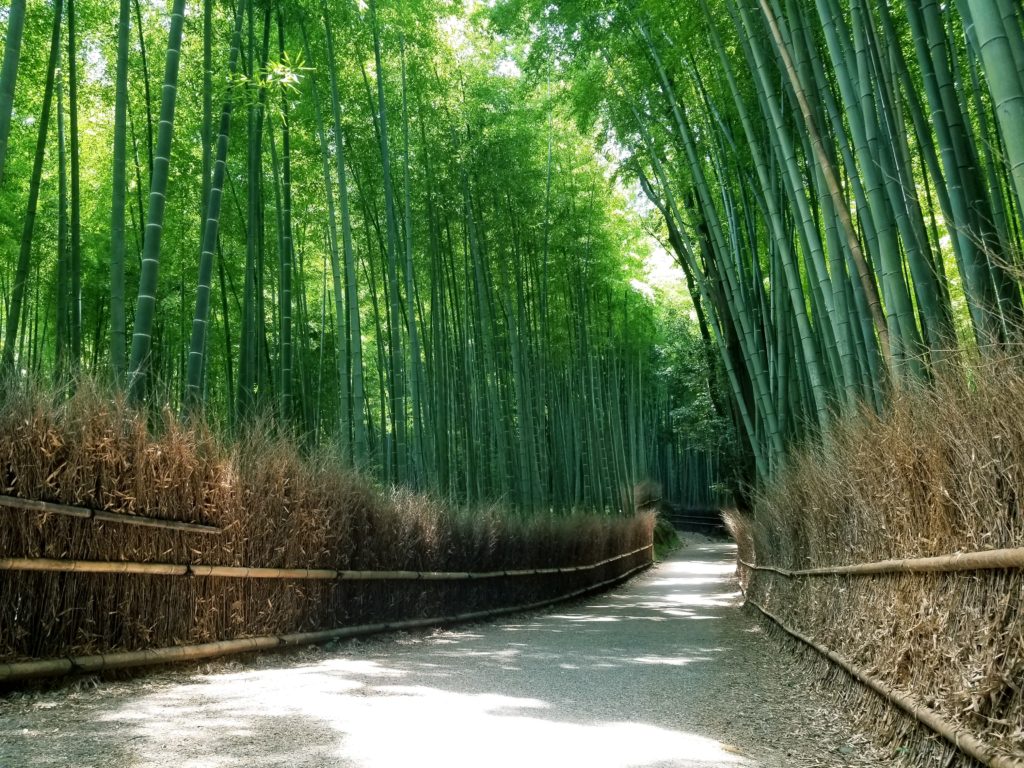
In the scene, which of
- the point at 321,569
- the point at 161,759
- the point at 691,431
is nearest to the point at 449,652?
the point at 321,569

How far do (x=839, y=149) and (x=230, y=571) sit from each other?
4.39m

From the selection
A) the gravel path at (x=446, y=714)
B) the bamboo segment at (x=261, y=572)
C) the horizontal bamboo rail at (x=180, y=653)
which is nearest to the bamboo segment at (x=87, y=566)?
the bamboo segment at (x=261, y=572)

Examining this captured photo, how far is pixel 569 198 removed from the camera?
964cm

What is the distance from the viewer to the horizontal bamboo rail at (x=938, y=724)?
167 cm

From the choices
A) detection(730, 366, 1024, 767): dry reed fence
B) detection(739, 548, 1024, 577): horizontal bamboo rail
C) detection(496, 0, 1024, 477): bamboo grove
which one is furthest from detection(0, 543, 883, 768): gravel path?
detection(496, 0, 1024, 477): bamboo grove

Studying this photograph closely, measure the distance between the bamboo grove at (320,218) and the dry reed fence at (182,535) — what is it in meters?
0.31

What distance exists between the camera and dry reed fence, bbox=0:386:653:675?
2.87m

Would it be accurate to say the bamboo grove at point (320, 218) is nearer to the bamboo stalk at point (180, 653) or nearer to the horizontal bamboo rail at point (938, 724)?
the bamboo stalk at point (180, 653)

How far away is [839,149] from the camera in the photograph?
529 centimetres

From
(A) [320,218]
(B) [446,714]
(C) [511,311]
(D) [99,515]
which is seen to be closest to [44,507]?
(D) [99,515]

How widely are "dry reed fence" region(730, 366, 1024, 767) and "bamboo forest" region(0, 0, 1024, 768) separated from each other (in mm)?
15

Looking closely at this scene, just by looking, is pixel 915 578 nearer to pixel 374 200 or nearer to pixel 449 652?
pixel 449 652

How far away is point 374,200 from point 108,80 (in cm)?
252

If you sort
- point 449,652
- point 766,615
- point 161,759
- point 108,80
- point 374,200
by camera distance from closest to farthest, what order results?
point 161,759
point 449,652
point 766,615
point 108,80
point 374,200
